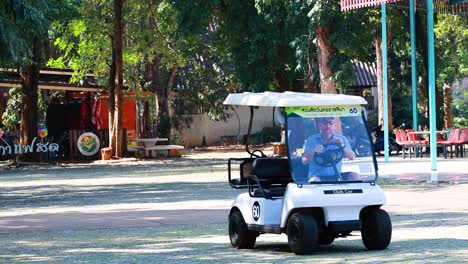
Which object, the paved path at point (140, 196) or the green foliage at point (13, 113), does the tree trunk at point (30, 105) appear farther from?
the green foliage at point (13, 113)

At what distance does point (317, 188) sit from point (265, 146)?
4358 cm

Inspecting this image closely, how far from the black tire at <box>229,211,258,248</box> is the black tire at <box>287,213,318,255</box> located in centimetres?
134

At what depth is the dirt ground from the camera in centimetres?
1462

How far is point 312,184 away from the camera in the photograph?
1445 cm

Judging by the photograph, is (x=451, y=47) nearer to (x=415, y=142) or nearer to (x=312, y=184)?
(x=415, y=142)

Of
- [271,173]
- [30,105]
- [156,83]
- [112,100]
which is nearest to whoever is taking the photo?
[271,173]

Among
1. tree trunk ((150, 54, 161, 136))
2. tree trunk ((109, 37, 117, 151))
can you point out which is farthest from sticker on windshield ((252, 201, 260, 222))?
tree trunk ((150, 54, 161, 136))

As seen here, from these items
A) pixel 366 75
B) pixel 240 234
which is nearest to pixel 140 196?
pixel 240 234

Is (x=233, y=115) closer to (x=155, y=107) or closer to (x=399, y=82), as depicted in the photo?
(x=155, y=107)

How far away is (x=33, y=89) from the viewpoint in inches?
1825

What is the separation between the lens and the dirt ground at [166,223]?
14.6m

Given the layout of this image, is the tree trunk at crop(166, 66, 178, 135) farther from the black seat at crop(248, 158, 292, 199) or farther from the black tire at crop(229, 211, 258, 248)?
the black seat at crop(248, 158, 292, 199)

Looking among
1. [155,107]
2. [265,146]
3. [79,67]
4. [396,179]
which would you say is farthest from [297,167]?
[155,107]

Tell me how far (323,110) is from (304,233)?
1898 mm
